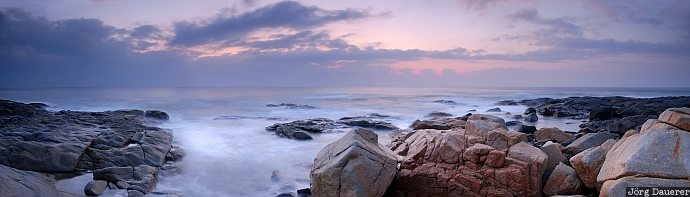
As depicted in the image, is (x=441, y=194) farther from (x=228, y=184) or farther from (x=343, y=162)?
(x=228, y=184)

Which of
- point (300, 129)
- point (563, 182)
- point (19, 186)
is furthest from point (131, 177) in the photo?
→ point (300, 129)

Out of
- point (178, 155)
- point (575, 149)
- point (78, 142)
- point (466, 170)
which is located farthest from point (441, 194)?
point (78, 142)

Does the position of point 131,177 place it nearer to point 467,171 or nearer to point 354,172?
point 354,172

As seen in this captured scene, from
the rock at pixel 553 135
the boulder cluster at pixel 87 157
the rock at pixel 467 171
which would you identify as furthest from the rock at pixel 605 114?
the boulder cluster at pixel 87 157

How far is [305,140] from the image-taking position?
1736 cm

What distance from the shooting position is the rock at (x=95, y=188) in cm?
869

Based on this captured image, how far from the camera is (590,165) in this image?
7199 mm

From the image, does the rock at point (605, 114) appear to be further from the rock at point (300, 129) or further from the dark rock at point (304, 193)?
the dark rock at point (304, 193)

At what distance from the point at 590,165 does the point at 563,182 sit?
0.58 meters

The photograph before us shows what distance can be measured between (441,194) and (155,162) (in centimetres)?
848

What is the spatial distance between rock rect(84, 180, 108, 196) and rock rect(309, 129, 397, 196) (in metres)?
4.93

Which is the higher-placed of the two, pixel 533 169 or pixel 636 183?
pixel 636 183

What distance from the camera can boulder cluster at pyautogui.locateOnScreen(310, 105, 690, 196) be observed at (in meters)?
6.14

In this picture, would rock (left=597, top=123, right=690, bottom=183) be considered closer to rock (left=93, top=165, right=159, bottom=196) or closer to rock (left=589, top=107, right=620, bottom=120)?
rock (left=93, top=165, right=159, bottom=196)
